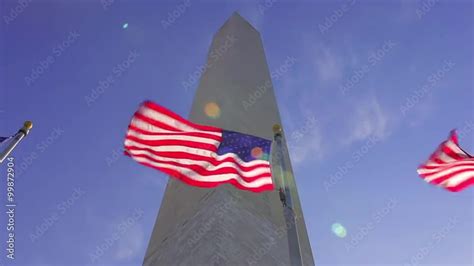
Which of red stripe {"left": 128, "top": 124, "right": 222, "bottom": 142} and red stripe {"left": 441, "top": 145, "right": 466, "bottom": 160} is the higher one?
red stripe {"left": 441, "top": 145, "right": 466, "bottom": 160}

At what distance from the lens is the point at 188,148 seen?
984cm

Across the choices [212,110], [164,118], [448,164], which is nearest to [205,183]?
[164,118]

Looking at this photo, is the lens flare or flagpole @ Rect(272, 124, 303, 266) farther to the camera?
the lens flare

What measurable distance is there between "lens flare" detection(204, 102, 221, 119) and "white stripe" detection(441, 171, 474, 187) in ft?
22.2

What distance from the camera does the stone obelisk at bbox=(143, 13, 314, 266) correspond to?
8.84m

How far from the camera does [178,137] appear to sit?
987 cm

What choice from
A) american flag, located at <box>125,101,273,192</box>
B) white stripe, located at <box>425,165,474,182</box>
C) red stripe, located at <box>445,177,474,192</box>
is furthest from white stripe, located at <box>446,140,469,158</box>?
american flag, located at <box>125,101,273,192</box>

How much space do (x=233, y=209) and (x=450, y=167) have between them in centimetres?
554

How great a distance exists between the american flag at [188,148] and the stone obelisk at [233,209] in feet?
2.58

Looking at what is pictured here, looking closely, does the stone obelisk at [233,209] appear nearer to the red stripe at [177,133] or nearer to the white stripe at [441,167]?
the red stripe at [177,133]

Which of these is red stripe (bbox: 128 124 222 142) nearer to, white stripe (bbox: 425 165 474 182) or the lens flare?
the lens flare

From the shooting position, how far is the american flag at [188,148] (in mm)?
9617

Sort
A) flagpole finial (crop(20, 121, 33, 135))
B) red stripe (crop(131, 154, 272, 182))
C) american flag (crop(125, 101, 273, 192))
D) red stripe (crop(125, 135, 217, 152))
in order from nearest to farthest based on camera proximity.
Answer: red stripe (crop(131, 154, 272, 182)) < american flag (crop(125, 101, 273, 192)) < red stripe (crop(125, 135, 217, 152)) < flagpole finial (crop(20, 121, 33, 135))

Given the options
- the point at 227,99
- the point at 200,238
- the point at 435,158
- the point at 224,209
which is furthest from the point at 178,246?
the point at 435,158
